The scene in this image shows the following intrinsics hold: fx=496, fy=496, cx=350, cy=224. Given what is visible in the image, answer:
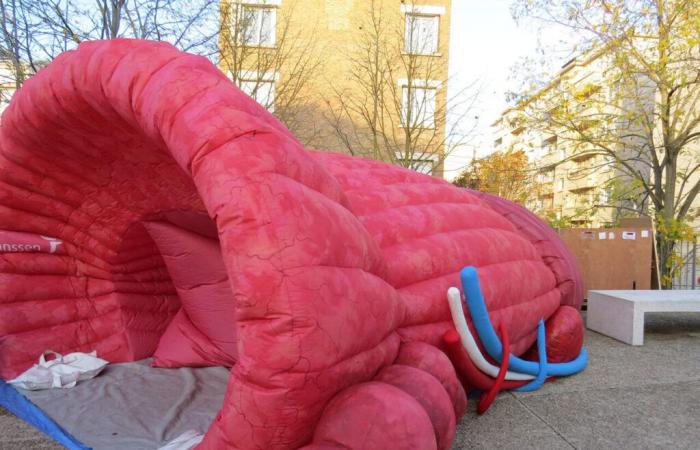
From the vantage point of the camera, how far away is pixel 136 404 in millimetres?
3027

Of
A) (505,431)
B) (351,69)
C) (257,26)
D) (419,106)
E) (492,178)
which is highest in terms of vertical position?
(257,26)

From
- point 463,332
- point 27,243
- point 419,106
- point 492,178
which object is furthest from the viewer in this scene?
point 492,178

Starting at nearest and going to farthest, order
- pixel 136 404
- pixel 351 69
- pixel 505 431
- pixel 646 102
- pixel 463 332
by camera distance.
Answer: pixel 463 332, pixel 505 431, pixel 136 404, pixel 646 102, pixel 351 69

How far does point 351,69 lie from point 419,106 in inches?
94.5

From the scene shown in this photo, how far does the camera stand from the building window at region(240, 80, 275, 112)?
10.3 meters

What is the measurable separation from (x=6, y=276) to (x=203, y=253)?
4.10ft

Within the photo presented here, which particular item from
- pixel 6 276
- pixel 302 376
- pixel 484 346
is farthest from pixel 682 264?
pixel 6 276

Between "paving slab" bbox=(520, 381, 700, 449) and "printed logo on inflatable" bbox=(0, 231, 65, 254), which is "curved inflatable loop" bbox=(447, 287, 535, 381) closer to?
"paving slab" bbox=(520, 381, 700, 449)

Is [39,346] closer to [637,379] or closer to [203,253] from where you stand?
[203,253]

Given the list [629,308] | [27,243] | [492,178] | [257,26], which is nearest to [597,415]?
[629,308]

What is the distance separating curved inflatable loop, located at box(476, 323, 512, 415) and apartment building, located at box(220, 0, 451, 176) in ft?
27.2

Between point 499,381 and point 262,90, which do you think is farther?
point 262,90

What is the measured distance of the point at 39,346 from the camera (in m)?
3.39

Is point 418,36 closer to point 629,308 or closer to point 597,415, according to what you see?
point 629,308
